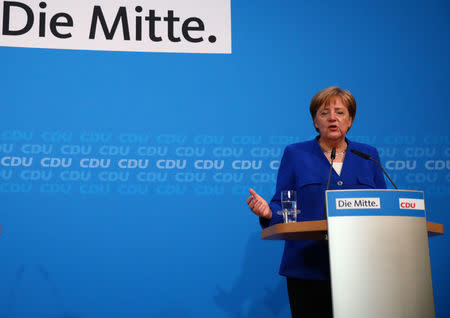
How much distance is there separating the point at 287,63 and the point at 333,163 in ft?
5.82

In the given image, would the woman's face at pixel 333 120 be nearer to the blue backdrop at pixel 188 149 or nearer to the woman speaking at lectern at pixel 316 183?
the woman speaking at lectern at pixel 316 183

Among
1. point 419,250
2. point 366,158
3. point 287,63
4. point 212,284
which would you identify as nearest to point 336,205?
point 419,250

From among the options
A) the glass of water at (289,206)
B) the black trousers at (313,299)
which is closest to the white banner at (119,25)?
the glass of water at (289,206)

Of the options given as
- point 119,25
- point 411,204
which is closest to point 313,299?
point 411,204

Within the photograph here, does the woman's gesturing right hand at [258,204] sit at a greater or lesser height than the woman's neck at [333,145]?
lesser

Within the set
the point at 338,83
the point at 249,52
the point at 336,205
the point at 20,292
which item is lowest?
the point at 20,292

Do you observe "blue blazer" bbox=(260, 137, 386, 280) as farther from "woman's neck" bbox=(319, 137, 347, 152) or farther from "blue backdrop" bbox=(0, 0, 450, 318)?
"blue backdrop" bbox=(0, 0, 450, 318)

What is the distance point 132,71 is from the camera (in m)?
3.62

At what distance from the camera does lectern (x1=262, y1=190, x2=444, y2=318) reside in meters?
1.60

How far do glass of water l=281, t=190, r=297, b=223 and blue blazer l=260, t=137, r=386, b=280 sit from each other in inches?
1.4

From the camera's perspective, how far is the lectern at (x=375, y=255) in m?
1.60

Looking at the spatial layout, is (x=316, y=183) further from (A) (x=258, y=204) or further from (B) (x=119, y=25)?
(B) (x=119, y=25)

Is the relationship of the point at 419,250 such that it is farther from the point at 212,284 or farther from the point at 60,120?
the point at 60,120

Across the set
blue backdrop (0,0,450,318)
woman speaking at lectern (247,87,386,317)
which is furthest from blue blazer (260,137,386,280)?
blue backdrop (0,0,450,318)
